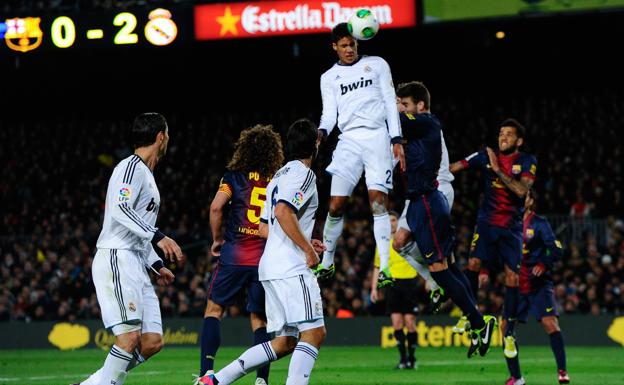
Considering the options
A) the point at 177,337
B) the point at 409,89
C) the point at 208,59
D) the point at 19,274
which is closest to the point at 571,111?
the point at 208,59

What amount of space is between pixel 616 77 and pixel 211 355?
86.5ft

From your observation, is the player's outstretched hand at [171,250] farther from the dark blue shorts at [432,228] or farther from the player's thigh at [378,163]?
the dark blue shorts at [432,228]

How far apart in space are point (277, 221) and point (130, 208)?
1.18 m

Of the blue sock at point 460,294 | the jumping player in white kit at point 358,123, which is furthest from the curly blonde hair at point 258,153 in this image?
the blue sock at point 460,294

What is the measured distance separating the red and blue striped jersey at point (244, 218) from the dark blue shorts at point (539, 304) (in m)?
4.32

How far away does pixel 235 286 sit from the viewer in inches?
410

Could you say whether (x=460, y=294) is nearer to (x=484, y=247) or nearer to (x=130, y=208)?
(x=484, y=247)

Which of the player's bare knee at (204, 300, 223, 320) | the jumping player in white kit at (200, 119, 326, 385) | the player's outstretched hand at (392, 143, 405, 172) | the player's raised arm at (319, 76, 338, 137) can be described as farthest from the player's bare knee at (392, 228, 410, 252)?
the jumping player in white kit at (200, 119, 326, 385)

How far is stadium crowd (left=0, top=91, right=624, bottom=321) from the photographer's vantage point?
23.3 m

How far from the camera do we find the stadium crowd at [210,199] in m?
23.3

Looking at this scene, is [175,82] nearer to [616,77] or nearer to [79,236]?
[79,236]

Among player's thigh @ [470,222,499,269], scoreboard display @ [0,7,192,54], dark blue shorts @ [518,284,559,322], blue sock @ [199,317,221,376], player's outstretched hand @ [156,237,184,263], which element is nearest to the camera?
player's outstretched hand @ [156,237,184,263]

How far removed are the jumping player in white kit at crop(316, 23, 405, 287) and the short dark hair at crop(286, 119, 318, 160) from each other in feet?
6.03

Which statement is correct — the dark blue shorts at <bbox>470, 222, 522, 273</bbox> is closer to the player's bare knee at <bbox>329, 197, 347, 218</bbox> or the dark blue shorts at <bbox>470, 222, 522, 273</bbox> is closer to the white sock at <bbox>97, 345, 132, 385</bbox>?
the player's bare knee at <bbox>329, 197, 347, 218</bbox>
